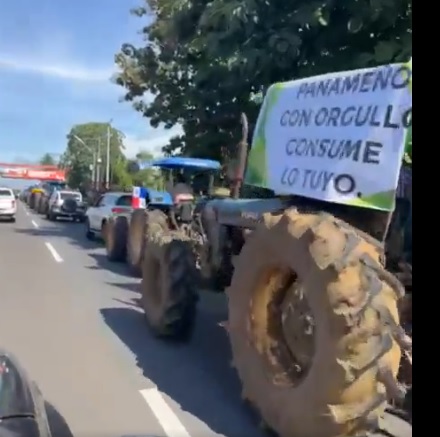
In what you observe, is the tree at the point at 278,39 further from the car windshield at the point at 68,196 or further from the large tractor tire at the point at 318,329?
the car windshield at the point at 68,196

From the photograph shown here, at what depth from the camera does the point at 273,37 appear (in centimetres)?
1162

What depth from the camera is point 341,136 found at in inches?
194

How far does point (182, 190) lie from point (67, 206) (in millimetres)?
23115

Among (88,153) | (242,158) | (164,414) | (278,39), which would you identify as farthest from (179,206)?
(88,153)

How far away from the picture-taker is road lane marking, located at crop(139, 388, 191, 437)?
5449 mm

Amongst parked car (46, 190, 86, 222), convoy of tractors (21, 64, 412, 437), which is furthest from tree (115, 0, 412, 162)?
parked car (46, 190, 86, 222)

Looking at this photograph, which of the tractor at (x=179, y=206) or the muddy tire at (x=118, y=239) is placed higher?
the tractor at (x=179, y=206)

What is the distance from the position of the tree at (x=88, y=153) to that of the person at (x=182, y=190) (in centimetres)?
5513

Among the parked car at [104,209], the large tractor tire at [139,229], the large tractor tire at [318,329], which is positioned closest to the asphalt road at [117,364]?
the large tractor tire at [318,329]

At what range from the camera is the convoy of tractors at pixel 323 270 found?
427 centimetres

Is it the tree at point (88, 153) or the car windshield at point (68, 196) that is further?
the tree at point (88, 153)

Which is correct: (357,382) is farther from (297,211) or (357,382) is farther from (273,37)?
(273,37)

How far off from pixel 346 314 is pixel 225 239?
3.31 m

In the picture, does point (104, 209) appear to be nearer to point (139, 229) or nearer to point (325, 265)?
point (139, 229)
